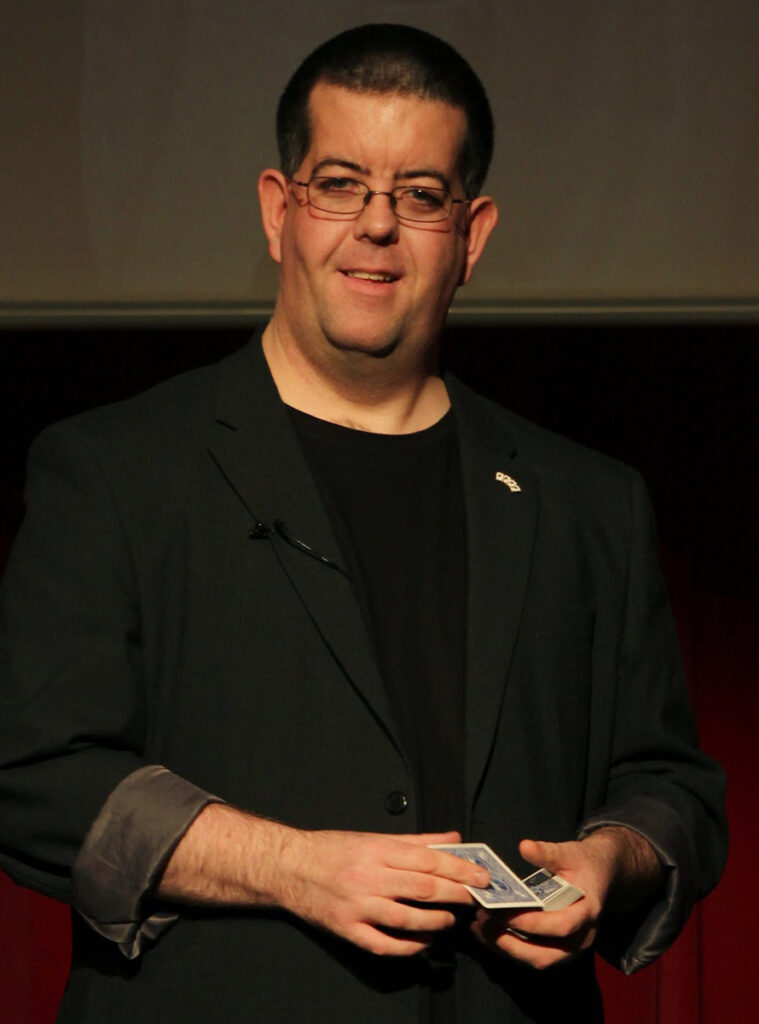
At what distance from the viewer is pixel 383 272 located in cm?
211

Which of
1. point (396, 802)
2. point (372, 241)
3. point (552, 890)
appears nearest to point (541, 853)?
point (552, 890)

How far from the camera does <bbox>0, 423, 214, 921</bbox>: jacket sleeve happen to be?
1.82 m

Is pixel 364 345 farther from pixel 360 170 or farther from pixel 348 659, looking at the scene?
pixel 348 659

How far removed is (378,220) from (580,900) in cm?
83

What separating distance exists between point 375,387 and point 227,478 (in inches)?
9.8

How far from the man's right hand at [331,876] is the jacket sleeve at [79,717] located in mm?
40

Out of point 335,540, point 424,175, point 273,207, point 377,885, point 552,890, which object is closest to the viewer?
point 377,885

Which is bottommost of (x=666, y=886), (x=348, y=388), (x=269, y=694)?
(x=666, y=886)

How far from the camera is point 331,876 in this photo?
1.78 meters

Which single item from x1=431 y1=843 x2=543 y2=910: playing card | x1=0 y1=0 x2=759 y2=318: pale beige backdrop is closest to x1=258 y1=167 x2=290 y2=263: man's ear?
x1=0 y1=0 x2=759 y2=318: pale beige backdrop

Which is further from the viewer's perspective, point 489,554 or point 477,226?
point 477,226

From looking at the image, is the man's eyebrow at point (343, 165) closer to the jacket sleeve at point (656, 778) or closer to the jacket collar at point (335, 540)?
the jacket collar at point (335, 540)

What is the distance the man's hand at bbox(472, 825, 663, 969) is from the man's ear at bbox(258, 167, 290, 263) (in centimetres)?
84

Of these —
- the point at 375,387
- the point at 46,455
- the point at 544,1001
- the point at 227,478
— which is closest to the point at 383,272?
the point at 375,387
